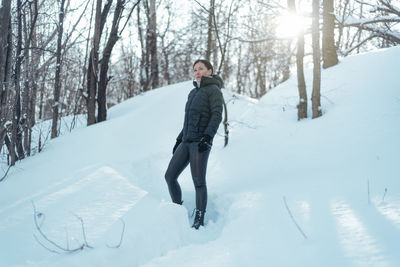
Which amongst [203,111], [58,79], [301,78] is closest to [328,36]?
[301,78]

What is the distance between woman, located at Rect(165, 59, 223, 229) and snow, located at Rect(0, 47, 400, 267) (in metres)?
0.30

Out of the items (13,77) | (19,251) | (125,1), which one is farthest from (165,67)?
(19,251)

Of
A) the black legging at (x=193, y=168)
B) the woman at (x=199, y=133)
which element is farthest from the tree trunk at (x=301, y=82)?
the black legging at (x=193, y=168)

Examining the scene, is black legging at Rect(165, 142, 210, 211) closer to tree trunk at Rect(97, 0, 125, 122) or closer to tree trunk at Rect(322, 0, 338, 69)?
tree trunk at Rect(97, 0, 125, 122)

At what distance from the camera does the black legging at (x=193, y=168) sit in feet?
9.93

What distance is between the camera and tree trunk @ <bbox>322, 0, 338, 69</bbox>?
6651 mm

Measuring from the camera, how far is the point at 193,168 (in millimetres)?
3041

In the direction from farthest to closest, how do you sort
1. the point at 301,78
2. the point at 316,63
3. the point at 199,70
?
the point at 301,78, the point at 316,63, the point at 199,70

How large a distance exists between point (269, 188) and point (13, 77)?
417cm

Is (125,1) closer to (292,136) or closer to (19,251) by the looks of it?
(292,136)

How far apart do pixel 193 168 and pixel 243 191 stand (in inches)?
32.4

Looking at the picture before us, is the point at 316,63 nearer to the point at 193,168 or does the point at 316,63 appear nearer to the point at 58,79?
the point at 193,168

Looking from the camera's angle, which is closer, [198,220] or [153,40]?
[198,220]

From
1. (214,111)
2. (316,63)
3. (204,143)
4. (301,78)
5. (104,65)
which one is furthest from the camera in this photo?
(104,65)
